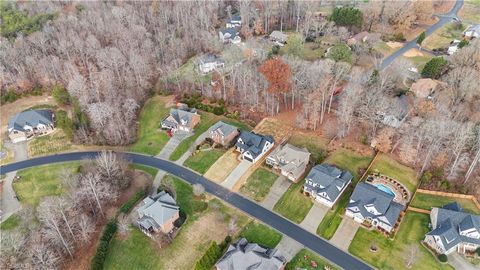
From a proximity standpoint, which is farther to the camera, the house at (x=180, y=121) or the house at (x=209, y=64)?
the house at (x=209, y=64)

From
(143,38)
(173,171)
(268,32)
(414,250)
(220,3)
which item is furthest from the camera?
(220,3)

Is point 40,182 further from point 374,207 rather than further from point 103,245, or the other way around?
point 374,207

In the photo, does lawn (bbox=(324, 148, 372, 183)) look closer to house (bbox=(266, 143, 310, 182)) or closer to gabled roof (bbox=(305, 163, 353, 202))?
gabled roof (bbox=(305, 163, 353, 202))

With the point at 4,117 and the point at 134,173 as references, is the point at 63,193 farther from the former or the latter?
the point at 4,117

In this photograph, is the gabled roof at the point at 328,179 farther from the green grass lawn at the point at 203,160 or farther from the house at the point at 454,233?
the green grass lawn at the point at 203,160

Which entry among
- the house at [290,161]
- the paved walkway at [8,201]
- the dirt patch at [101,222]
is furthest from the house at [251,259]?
the paved walkway at [8,201]

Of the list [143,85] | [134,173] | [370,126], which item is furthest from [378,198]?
[143,85]

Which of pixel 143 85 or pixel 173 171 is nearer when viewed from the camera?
pixel 173 171

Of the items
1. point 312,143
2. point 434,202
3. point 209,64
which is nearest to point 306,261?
point 434,202
